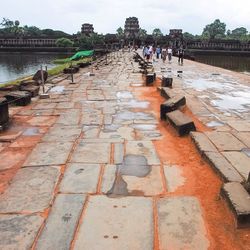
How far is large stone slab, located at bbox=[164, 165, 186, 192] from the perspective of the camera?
12.8ft

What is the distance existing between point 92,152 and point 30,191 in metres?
1.37

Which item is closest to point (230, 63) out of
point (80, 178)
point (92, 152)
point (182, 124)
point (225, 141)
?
point (182, 124)

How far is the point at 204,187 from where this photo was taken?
386 centimetres

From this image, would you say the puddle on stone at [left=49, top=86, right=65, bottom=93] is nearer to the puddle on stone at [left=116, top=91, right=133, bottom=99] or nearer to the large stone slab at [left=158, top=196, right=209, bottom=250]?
the puddle on stone at [left=116, top=91, right=133, bottom=99]

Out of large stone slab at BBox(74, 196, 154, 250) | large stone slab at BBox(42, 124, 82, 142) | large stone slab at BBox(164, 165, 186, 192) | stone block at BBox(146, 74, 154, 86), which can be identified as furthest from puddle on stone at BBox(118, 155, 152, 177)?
stone block at BBox(146, 74, 154, 86)

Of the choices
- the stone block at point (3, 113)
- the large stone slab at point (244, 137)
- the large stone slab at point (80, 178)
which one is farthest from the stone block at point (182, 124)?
the stone block at point (3, 113)

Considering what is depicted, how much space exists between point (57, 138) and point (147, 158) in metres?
1.71

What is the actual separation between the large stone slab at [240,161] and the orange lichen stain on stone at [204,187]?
308 millimetres

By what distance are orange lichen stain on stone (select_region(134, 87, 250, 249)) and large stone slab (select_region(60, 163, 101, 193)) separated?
0.90 meters

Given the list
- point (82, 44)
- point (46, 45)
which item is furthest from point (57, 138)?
point (46, 45)

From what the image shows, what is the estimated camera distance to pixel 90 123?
21.6ft

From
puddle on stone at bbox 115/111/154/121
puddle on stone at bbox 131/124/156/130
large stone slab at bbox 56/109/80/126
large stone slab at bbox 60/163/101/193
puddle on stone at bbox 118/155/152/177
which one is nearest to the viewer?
large stone slab at bbox 60/163/101/193

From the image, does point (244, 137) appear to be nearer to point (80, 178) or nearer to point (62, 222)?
point (80, 178)

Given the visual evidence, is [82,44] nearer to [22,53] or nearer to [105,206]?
[22,53]
